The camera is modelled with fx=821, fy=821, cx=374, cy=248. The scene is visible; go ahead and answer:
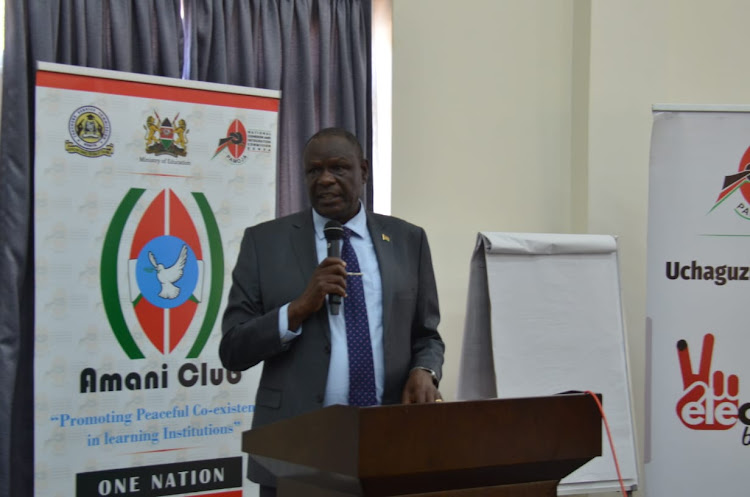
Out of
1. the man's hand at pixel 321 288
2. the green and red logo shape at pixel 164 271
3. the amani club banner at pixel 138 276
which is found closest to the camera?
the man's hand at pixel 321 288

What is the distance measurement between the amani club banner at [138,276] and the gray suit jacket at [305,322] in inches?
53.2

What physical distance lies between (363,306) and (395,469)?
957mm

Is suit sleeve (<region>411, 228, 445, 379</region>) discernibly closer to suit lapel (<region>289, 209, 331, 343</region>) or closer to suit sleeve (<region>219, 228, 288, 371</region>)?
suit lapel (<region>289, 209, 331, 343</region>)

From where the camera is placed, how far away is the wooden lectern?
49.7 inches

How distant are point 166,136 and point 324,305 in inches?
68.1

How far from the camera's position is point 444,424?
135cm

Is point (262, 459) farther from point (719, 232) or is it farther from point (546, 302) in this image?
point (719, 232)

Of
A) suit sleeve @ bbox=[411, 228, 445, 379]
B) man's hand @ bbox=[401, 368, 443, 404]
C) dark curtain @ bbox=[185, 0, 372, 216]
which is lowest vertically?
man's hand @ bbox=[401, 368, 443, 404]

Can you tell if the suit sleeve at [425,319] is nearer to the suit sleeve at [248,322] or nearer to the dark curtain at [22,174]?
the suit sleeve at [248,322]

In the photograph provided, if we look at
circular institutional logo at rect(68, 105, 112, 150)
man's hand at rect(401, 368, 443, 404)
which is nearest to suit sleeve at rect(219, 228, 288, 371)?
man's hand at rect(401, 368, 443, 404)

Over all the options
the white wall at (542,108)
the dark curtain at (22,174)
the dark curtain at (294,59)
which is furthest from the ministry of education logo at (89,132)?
the white wall at (542,108)

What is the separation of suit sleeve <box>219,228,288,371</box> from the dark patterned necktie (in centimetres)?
19

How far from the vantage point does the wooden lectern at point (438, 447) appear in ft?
4.14

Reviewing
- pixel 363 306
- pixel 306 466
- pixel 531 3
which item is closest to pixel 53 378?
pixel 363 306
